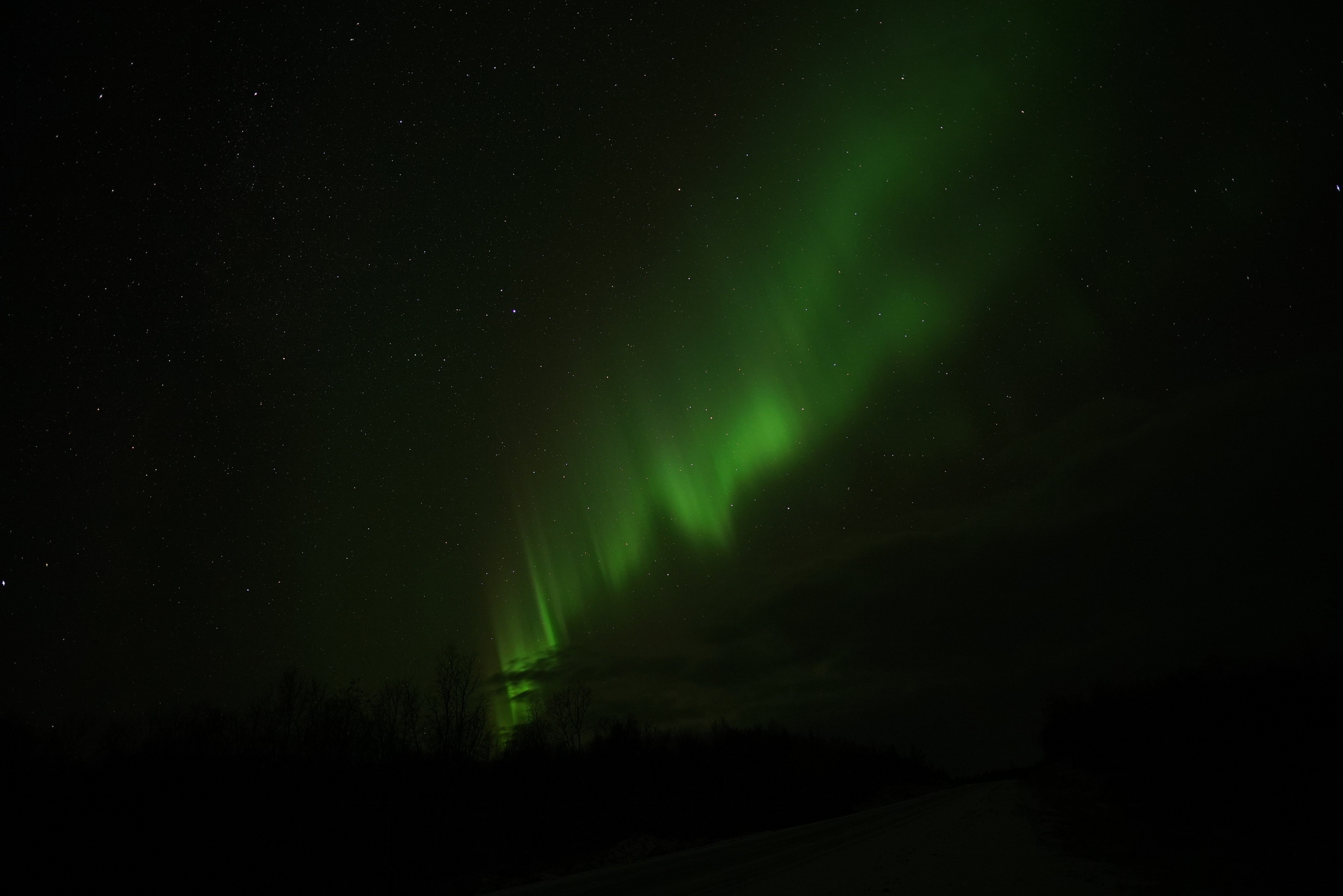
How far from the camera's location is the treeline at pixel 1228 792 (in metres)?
13.4

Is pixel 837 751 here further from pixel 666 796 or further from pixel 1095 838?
pixel 1095 838

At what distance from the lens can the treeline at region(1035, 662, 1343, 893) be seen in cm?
1338

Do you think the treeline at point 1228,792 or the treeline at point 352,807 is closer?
the treeline at point 1228,792

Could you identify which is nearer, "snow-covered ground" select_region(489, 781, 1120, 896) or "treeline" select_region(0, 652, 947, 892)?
"snow-covered ground" select_region(489, 781, 1120, 896)

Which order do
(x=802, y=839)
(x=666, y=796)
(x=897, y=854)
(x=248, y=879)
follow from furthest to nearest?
(x=666, y=796)
(x=248, y=879)
(x=802, y=839)
(x=897, y=854)

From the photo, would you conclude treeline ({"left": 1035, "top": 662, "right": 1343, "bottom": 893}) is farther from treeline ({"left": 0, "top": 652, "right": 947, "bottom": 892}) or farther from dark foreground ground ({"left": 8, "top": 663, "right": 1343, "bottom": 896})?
treeline ({"left": 0, "top": 652, "right": 947, "bottom": 892})

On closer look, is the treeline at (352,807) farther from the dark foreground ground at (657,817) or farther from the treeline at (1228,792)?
the treeline at (1228,792)

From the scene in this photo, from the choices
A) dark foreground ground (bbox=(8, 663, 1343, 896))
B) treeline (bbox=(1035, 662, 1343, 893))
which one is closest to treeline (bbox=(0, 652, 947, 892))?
dark foreground ground (bbox=(8, 663, 1343, 896))

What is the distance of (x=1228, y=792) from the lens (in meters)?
20.0

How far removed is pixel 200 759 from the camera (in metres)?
41.0

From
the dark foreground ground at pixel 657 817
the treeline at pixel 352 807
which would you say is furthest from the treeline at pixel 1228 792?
the treeline at pixel 352 807

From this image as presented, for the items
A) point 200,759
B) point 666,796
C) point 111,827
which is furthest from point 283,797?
point 666,796

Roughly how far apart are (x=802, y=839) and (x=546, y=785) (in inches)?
1128

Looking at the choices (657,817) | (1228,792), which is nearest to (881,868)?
(1228,792)
